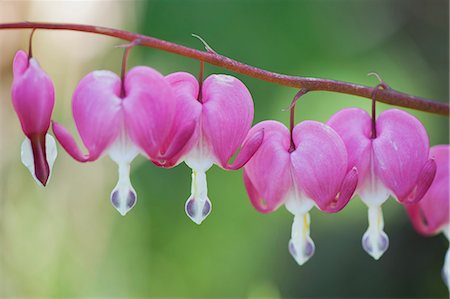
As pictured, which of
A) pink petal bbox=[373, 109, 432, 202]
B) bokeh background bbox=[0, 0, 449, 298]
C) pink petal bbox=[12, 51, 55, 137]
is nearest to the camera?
pink petal bbox=[12, 51, 55, 137]

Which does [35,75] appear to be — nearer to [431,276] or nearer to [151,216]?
[151,216]

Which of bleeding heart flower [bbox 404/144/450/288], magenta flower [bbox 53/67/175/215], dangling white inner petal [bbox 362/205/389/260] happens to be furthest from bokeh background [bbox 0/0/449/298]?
magenta flower [bbox 53/67/175/215]

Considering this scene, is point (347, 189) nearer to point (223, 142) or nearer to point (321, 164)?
point (321, 164)

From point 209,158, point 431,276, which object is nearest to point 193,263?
point 431,276

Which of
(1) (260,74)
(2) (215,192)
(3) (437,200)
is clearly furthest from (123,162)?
(2) (215,192)

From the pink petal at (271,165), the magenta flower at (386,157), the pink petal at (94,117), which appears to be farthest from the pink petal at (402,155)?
the pink petal at (94,117)

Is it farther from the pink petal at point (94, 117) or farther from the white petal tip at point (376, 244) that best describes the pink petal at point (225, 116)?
the white petal tip at point (376, 244)

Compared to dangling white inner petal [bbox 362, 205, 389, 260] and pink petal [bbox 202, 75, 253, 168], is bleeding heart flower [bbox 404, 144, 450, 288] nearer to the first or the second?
Answer: dangling white inner petal [bbox 362, 205, 389, 260]

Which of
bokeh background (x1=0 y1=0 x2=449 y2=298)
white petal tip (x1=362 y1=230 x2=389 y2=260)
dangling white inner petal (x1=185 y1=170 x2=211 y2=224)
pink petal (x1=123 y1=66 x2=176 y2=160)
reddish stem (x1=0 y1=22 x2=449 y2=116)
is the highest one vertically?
reddish stem (x1=0 y1=22 x2=449 y2=116)
